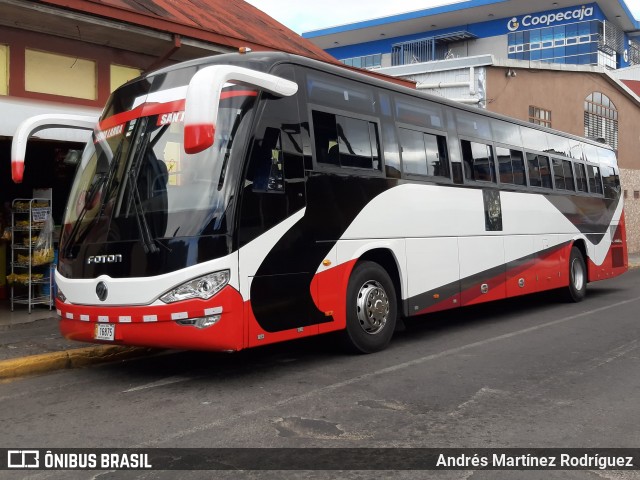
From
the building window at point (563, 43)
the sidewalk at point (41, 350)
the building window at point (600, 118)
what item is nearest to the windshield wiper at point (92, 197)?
the sidewalk at point (41, 350)

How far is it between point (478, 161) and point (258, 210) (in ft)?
16.5

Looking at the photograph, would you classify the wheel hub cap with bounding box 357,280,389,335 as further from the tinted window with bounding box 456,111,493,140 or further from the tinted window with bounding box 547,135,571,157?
the tinted window with bounding box 547,135,571,157

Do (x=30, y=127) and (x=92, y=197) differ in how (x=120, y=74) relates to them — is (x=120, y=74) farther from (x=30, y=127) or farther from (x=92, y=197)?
(x=92, y=197)

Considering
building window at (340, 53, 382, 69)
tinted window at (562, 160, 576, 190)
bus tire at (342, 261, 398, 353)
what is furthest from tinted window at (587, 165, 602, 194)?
building window at (340, 53, 382, 69)

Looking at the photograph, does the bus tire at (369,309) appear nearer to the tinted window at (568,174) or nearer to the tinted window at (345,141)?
Result: the tinted window at (345,141)

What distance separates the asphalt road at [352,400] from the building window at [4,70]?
15.5 feet

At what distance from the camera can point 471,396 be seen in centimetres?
592

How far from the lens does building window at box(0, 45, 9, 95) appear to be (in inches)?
379

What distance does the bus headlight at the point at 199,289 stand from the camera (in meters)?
5.97

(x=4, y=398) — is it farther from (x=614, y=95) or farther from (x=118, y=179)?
(x=614, y=95)

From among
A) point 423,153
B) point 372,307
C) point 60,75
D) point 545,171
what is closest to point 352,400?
point 372,307

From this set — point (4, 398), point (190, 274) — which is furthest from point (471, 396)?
point (4, 398)

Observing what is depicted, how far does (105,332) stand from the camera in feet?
20.8

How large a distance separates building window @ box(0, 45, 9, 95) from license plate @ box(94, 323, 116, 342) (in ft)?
16.5
